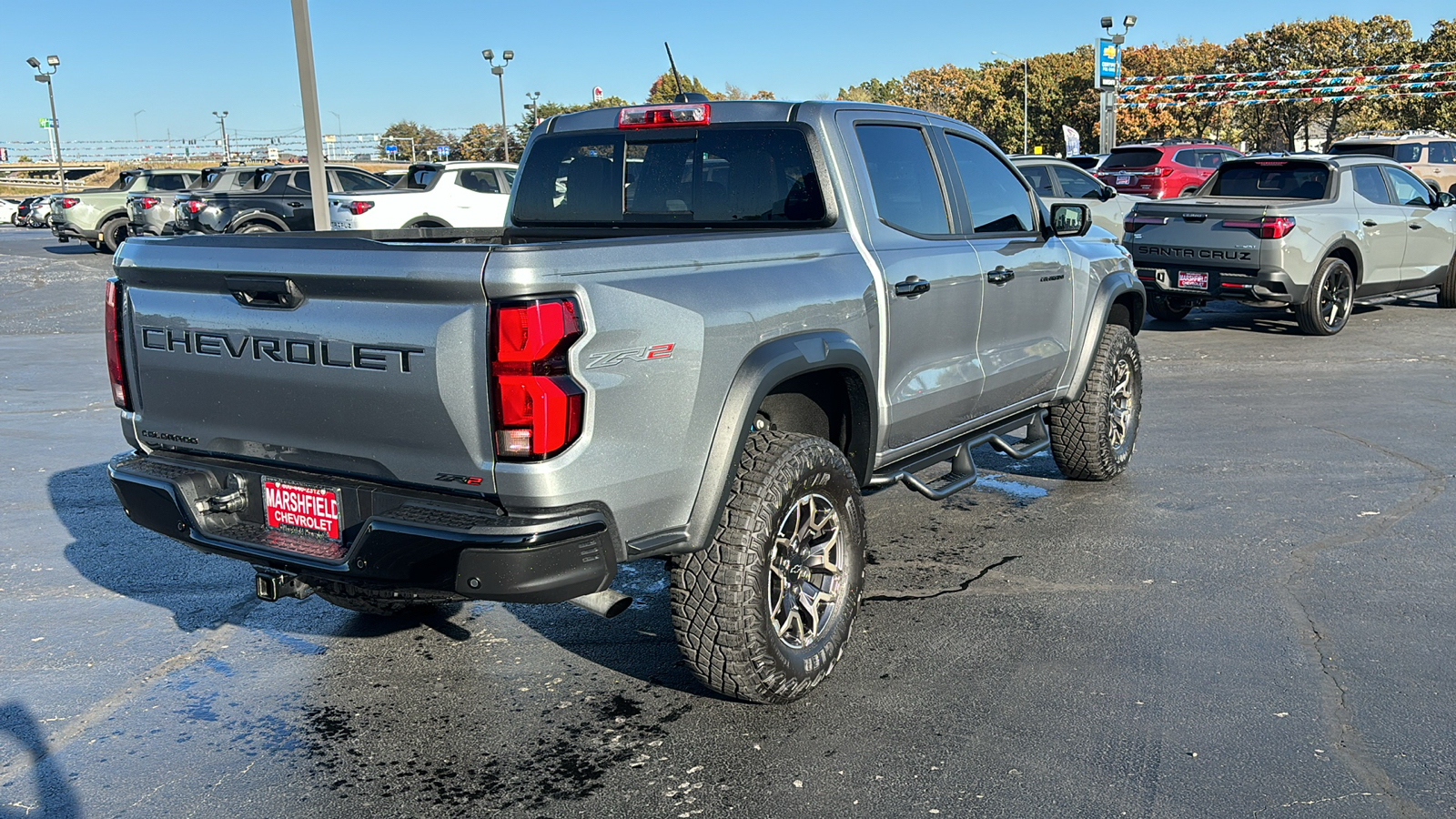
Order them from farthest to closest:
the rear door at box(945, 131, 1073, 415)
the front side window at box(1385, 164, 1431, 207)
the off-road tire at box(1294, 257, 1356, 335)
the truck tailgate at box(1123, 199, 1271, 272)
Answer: the front side window at box(1385, 164, 1431, 207) → the off-road tire at box(1294, 257, 1356, 335) → the truck tailgate at box(1123, 199, 1271, 272) → the rear door at box(945, 131, 1073, 415)

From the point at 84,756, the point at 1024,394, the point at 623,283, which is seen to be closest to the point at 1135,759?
the point at 623,283

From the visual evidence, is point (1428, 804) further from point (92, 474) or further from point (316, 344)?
point (92, 474)

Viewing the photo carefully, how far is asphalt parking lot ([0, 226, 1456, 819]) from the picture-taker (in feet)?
10.8

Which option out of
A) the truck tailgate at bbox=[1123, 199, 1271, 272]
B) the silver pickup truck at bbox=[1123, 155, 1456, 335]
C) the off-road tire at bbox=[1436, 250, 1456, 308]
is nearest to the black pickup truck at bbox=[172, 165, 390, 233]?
the truck tailgate at bbox=[1123, 199, 1271, 272]

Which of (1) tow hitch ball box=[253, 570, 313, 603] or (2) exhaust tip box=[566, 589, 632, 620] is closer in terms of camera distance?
(2) exhaust tip box=[566, 589, 632, 620]

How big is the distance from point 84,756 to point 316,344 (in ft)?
4.76

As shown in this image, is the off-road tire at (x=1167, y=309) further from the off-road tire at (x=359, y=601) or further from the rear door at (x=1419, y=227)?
the off-road tire at (x=359, y=601)

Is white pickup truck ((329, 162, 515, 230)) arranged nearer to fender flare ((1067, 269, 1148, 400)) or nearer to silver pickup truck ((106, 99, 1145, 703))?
fender flare ((1067, 269, 1148, 400))

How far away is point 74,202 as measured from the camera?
27.5 meters

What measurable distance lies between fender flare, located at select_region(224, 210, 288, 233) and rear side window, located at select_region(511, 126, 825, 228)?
17195 millimetres

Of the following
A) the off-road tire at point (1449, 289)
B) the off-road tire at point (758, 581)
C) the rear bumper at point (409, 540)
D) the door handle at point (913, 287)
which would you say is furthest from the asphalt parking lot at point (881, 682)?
the off-road tire at point (1449, 289)

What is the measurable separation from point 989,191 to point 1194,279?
22.6ft

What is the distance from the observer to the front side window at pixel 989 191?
5.20 metres

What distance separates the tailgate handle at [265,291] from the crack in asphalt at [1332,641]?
3221 millimetres
